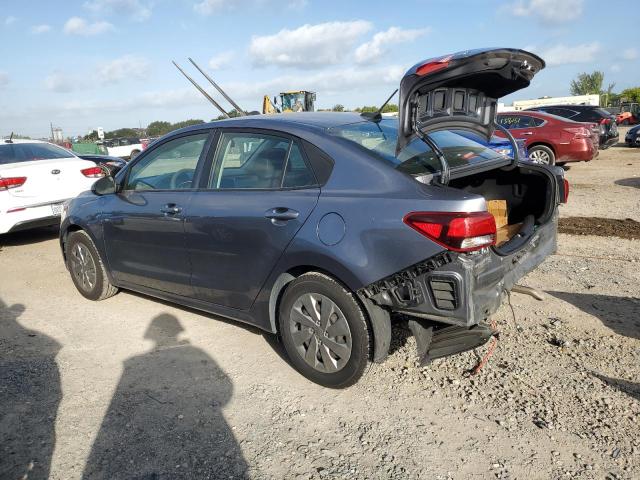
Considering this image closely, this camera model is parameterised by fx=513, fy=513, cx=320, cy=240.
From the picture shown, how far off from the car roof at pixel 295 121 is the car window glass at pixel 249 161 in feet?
0.30

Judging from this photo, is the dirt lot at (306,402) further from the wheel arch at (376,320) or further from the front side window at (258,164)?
the front side window at (258,164)

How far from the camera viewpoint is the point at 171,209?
3887mm

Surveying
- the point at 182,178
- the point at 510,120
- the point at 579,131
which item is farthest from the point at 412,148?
the point at 510,120

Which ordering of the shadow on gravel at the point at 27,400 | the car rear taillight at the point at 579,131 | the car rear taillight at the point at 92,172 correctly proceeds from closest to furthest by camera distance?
the shadow on gravel at the point at 27,400
the car rear taillight at the point at 92,172
the car rear taillight at the point at 579,131

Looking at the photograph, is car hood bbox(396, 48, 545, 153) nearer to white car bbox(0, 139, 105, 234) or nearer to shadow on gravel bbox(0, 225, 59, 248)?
white car bbox(0, 139, 105, 234)

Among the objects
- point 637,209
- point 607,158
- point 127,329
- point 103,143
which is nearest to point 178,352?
point 127,329

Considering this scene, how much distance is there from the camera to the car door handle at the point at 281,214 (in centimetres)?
315

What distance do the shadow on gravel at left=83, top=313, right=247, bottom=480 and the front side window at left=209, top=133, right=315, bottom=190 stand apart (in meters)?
1.33

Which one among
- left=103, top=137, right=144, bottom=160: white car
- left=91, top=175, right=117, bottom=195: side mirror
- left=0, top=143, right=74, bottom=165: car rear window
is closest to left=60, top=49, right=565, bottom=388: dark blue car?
left=91, top=175, right=117, bottom=195: side mirror

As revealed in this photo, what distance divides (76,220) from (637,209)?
25.7 feet

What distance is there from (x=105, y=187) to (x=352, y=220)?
2655 millimetres

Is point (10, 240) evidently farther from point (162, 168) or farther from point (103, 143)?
point (103, 143)

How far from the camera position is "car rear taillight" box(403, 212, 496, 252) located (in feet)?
8.61

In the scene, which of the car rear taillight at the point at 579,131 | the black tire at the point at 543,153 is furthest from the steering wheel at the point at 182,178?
the car rear taillight at the point at 579,131
